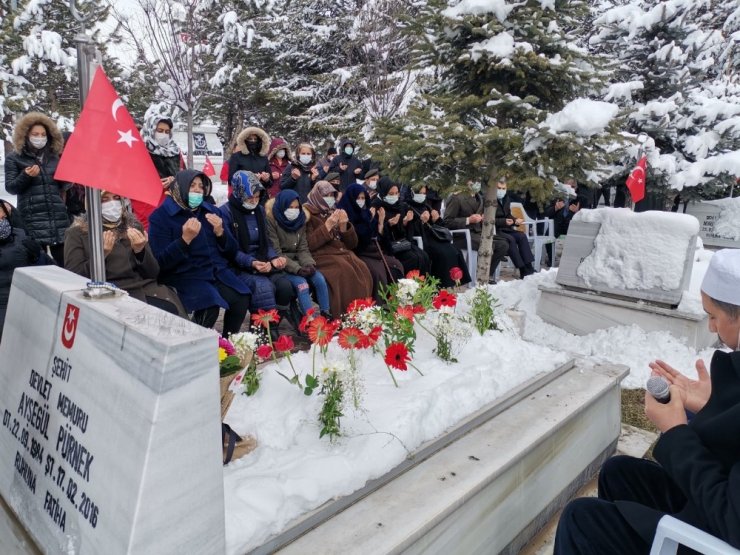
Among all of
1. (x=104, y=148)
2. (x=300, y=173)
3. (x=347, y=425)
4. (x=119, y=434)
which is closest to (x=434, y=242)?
(x=300, y=173)

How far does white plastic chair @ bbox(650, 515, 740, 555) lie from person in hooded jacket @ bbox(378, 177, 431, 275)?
16.2 ft

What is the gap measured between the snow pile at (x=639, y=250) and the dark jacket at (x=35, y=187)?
16.6 ft

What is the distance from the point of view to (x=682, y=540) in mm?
1516

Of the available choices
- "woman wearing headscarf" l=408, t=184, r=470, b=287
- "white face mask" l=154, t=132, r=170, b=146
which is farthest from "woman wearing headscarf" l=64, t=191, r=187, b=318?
"woman wearing headscarf" l=408, t=184, r=470, b=287

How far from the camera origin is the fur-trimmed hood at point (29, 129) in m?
5.05

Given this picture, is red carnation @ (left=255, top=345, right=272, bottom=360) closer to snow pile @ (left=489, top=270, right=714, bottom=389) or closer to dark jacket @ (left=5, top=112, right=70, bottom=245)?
snow pile @ (left=489, top=270, right=714, bottom=389)

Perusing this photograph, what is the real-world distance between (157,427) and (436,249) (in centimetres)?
569

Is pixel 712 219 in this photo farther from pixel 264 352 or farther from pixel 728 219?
pixel 264 352

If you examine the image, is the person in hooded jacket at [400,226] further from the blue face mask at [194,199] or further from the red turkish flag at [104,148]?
the red turkish flag at [104,148]

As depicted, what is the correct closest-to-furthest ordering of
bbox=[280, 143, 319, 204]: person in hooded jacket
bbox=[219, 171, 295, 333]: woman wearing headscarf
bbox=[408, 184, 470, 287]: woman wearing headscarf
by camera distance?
1. bbox=[219, 171, 295, 333]: woman wearing headscarf
2. bbox=[408, 184, 470, 287]: woman wearing headscarf
3. bbox=[280, 143, 319, 204]: person in hooded jacket

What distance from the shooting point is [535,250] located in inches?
341

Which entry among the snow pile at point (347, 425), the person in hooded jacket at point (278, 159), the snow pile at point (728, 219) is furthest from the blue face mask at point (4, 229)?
the snow pile at point (728, 219)

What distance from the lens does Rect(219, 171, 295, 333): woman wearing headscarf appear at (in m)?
4.82

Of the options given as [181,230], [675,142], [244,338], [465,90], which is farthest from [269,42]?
[244,338]
